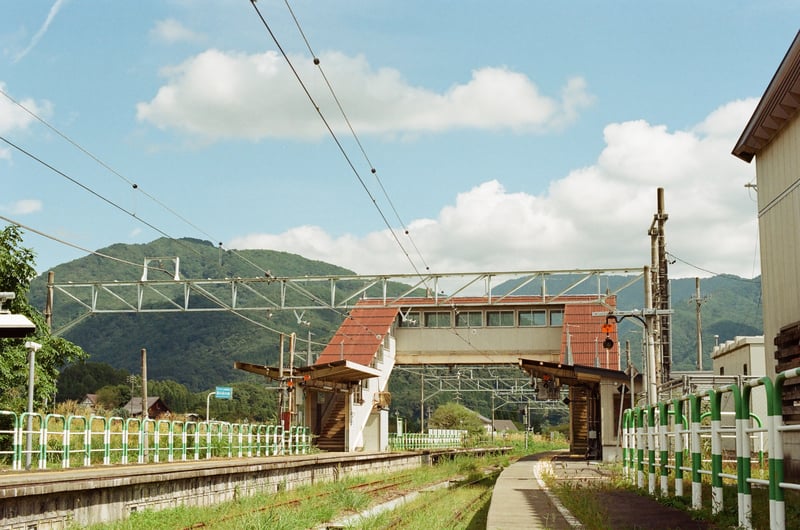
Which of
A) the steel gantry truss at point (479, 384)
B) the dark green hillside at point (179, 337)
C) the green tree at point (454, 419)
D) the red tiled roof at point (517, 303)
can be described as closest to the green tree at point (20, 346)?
the red tiled roof at point (517, 303)

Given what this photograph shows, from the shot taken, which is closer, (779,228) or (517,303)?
(779,228)

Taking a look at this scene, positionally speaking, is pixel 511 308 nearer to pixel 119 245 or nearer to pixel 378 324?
pixel 378 324

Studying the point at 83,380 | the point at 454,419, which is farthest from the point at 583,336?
the point at 83,380

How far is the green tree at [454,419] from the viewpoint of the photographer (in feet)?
294

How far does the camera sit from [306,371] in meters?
40.9

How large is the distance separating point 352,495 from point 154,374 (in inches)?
5140

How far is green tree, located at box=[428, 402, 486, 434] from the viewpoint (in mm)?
89688

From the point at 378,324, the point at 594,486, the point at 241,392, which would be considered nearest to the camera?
the point at 594,486

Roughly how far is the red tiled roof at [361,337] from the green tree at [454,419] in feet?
121

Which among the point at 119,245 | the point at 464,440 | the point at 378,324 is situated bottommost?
the point at 464,440

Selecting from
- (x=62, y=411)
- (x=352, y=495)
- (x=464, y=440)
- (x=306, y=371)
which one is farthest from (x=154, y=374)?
(x=352, y=495)

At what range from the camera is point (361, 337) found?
53.1 metres

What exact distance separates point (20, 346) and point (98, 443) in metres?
5.66

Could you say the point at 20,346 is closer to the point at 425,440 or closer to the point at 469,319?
the point at 469,319
